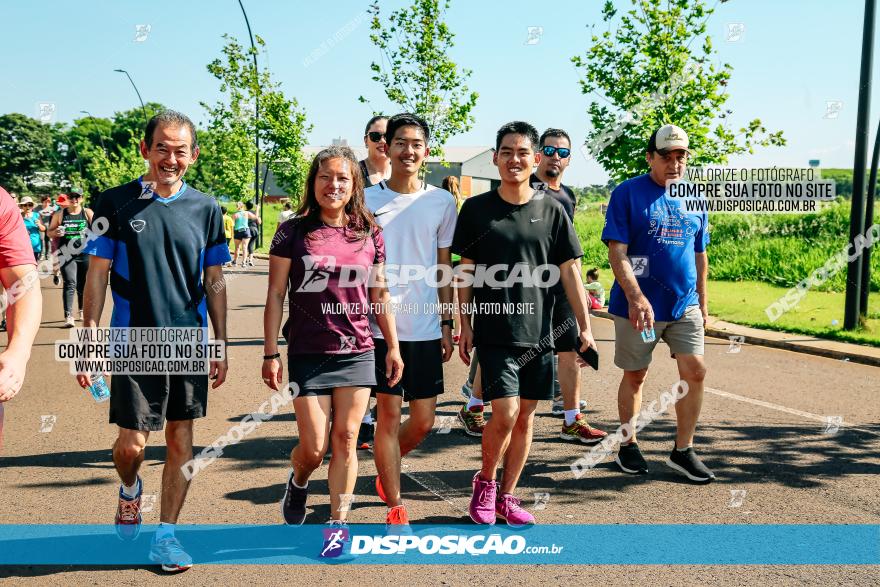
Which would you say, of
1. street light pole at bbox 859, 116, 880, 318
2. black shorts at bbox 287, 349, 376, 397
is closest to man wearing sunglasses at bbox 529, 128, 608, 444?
black shorts at bbox 287, 349, 376, 397

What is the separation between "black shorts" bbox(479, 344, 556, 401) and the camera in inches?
170

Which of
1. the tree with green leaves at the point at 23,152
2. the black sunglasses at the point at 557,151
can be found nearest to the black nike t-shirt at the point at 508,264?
the black sunglasses at the point at 557,151

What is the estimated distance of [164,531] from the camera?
3.82 m

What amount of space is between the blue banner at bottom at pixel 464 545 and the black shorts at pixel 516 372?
744mm

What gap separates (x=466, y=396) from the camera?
7305 mm

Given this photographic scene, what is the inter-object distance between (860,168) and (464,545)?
32.0 feet

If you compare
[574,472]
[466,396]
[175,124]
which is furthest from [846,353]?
[175,124]

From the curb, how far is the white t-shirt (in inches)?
219

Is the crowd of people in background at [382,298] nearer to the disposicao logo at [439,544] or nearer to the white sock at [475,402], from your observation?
the disposicao logo at [439,544]

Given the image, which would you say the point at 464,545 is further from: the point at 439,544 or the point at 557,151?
the point at 557,151

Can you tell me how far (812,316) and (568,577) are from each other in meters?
11.1

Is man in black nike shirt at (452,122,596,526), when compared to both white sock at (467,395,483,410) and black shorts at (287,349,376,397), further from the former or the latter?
white sock at (467,395,483,410)

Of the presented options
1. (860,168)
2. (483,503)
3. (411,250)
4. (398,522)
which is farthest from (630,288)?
(860,168)

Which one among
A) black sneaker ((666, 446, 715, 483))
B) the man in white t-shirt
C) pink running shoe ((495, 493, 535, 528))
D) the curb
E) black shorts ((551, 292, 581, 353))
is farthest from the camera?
the curb
